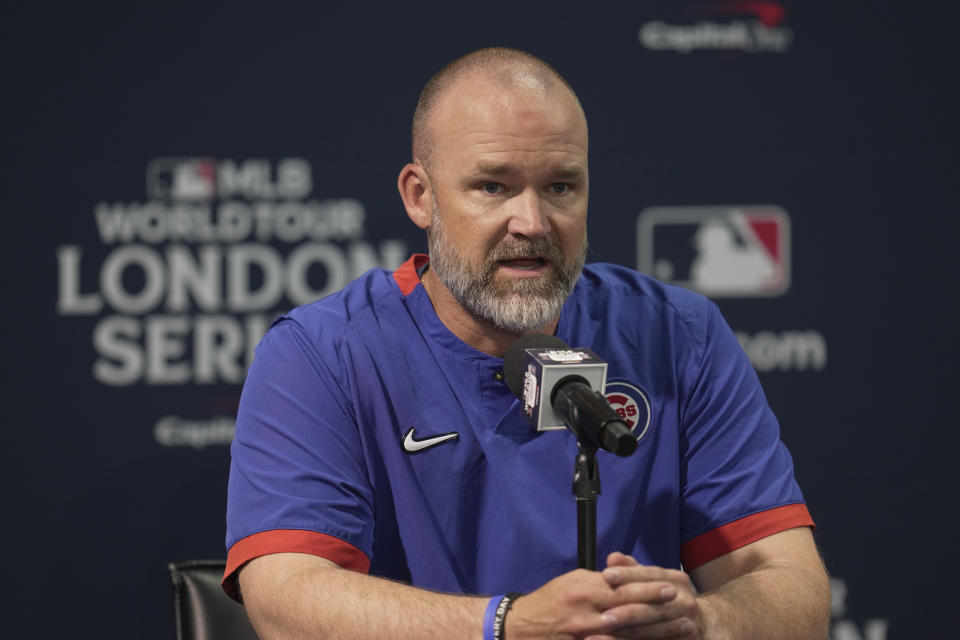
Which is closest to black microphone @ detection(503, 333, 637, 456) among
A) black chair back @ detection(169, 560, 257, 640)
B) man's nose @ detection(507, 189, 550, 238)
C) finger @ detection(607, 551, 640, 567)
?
finger @ detection(607, 551, 640, 567)

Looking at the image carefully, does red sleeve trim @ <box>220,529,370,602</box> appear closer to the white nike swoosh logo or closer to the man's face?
the white nike swoosh logo

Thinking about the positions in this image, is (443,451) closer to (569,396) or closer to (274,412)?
(274,412)

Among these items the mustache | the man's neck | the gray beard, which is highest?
the mustache

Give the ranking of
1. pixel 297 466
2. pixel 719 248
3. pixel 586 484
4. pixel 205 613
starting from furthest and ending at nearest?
1. pixel 719 248
2. pixel 205 613
3. pixel 297 466
4. pixel 586 484

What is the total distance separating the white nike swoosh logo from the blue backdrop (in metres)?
0.98

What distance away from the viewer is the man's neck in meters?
1.54

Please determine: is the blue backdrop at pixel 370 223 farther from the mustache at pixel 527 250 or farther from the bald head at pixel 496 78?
the mustache at pixel 527 250

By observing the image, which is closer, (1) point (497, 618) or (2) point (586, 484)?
(2) point (586, 484)

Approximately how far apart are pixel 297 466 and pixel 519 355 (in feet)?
1.27

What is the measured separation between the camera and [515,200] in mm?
1448

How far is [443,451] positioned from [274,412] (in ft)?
0.81

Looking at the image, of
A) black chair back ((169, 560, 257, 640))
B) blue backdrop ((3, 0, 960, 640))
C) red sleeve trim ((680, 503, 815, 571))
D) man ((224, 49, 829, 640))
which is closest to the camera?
man ((224, 49, 829, 640))

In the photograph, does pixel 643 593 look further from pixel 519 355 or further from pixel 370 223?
pixel 370 223

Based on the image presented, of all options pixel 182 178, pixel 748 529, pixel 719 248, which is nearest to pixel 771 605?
pixel 748 529
